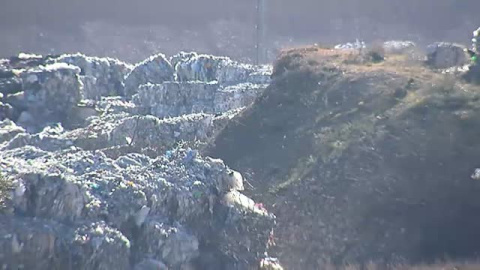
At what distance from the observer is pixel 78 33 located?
4544 cm

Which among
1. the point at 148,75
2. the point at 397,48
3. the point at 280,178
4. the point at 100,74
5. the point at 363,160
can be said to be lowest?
the point at 100,74

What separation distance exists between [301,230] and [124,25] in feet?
123

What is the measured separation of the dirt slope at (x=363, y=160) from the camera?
1209cm

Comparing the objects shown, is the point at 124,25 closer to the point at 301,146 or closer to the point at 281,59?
the point at 281,59

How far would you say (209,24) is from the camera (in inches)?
→ 1913

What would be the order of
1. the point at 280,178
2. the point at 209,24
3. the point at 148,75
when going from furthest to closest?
the point at 209,24 → the point at 148,75 → the point at 280,178

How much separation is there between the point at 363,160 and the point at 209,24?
35.9 m

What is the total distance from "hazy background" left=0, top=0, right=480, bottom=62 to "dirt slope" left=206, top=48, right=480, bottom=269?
24314 mm

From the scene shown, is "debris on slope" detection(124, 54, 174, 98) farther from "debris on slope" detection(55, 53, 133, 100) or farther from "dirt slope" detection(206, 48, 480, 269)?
"dirt slope" detection(206, 48, 480, 269)

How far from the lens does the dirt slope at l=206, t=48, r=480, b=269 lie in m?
12.1

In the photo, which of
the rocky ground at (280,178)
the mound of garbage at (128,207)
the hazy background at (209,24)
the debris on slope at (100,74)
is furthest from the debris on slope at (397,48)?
the hazy background at (209,24)

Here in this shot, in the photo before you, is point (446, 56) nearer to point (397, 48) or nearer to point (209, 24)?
point (397, 48)

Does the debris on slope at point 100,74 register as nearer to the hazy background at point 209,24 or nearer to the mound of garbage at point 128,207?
the mound of garbage at point 128,207

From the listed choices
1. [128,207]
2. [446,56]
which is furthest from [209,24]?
[128,207]
